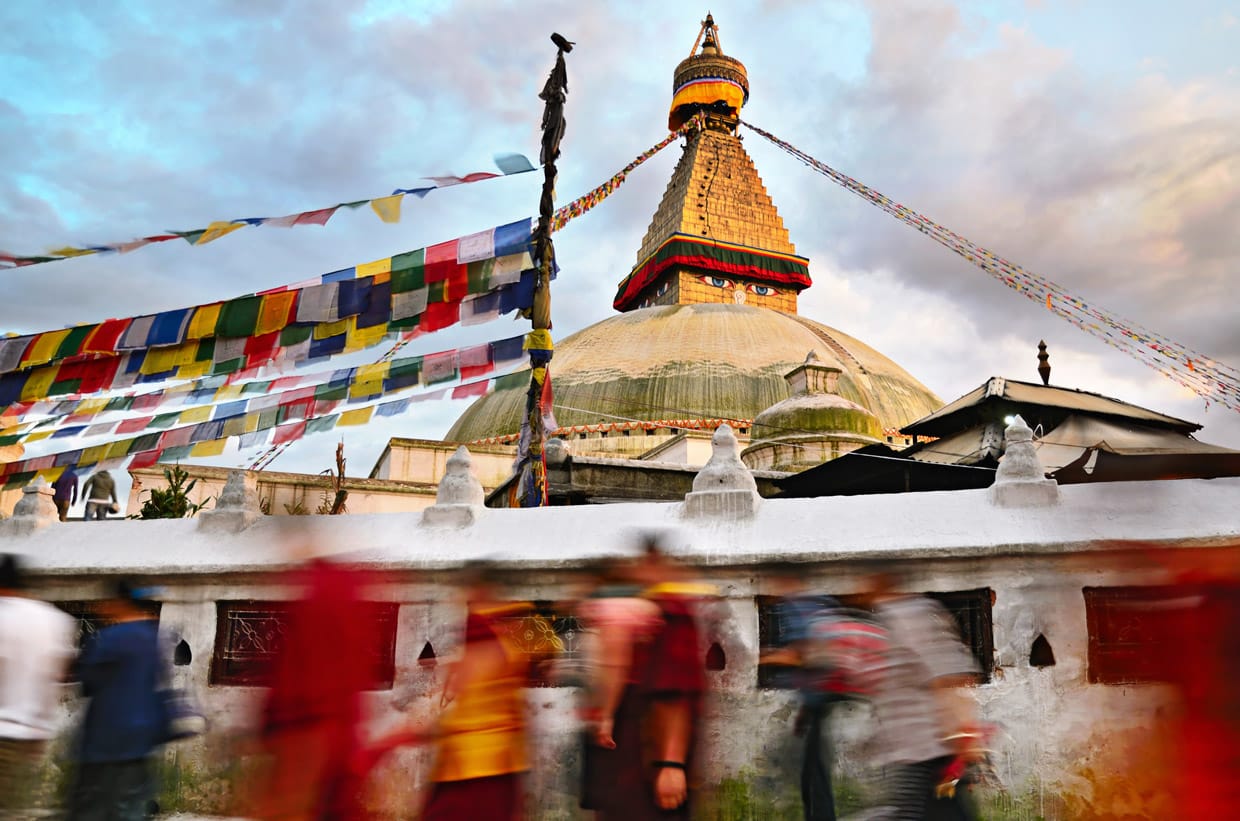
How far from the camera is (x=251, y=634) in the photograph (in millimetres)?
7027

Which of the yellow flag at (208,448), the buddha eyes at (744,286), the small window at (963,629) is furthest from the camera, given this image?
the buddha eyes at (744,286)

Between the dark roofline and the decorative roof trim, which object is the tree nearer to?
the dark roofline

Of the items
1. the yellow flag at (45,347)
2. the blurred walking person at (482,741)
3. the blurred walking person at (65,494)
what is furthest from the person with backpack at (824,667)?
the blurred walking person at (65,494)

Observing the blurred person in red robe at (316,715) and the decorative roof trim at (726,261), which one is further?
the decorative roof trim at (726,261)

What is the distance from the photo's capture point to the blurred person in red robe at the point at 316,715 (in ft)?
12.9

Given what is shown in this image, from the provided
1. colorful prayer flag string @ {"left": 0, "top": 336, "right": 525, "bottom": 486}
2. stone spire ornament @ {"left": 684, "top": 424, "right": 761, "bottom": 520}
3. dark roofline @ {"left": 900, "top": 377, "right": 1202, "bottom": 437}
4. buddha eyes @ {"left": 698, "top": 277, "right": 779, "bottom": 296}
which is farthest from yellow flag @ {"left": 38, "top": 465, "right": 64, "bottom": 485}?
buddha eyes @ {"left": 698, "top": 277, "right": 779, "bottom": 296}

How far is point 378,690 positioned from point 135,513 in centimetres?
1143

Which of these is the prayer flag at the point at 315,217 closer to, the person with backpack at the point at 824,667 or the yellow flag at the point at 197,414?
the yellow flag at the point at 197,414

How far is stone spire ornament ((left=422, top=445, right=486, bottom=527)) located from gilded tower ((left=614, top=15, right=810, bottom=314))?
26452 millimetres

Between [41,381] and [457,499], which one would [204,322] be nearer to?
[41,381]

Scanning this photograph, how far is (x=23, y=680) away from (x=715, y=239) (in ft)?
Answer: 104

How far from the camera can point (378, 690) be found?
677 cm

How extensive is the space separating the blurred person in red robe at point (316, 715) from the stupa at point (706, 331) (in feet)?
56.9

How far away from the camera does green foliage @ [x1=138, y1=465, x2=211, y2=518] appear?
48.6ft
